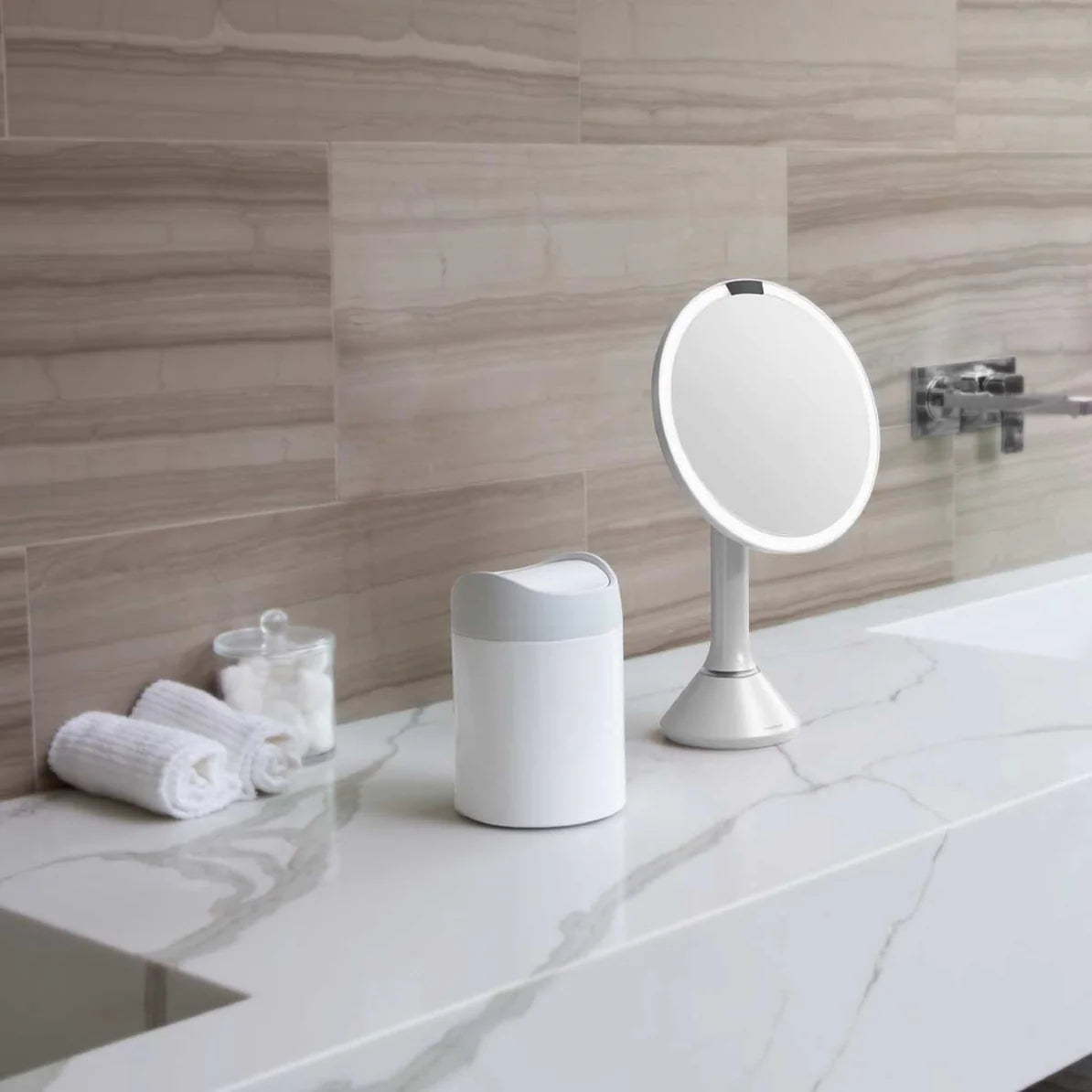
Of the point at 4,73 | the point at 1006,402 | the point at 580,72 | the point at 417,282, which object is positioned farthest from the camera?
the point at 1006,402

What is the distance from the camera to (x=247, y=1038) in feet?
2.63

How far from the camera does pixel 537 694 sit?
1.07m

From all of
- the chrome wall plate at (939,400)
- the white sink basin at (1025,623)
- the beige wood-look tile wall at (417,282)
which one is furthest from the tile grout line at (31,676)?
the chrome wall plate at (939,400)

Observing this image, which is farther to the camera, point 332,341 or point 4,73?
point 332,341

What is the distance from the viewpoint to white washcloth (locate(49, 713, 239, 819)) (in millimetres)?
1136

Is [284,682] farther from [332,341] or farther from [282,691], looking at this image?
[332,341]

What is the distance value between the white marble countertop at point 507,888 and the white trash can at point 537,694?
2cm

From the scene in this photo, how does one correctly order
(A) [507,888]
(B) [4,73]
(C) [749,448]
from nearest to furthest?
(A) [507,888] → (B) [4,73] → (C) [749,448]

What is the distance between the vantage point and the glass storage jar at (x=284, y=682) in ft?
4.13

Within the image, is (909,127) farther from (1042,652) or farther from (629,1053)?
(629,1053)

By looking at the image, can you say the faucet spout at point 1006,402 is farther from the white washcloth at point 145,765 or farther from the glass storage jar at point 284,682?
the white washcloth at point 145,765

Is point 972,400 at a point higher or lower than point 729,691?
higher

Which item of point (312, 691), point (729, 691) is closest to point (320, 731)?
point (312, 691)

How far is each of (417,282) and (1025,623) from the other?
0.82 meters
